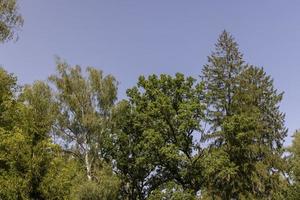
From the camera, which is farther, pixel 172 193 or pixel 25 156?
pixel 172 193

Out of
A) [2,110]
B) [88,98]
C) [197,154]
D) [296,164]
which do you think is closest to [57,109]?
[88,98]

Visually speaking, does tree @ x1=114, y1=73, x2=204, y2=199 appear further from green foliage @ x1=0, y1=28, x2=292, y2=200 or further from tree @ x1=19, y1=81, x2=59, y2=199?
tree @ x1=19, y1=81, x2=59, y2=199

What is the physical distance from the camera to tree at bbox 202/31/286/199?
34.5 metres

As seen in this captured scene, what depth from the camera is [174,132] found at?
35594 mm

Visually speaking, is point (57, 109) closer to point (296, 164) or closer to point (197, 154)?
point (197, 154)

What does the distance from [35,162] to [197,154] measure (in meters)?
19.2

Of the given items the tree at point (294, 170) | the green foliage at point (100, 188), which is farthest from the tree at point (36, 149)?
the tree at point (294, 170)

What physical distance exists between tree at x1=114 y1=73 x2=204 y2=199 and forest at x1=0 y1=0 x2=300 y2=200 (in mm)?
81

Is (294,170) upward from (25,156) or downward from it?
upward

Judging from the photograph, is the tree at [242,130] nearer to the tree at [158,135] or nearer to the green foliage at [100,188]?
the tree at [158,135]

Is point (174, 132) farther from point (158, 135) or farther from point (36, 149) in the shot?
point (36, 149)

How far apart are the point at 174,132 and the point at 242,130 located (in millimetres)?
5365

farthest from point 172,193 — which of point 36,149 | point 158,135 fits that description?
point 36,149

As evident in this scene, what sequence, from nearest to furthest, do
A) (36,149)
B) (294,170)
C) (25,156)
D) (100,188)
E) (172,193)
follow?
(25,156) → (36,149) → (100,188) → (172,193) → (294,170)
